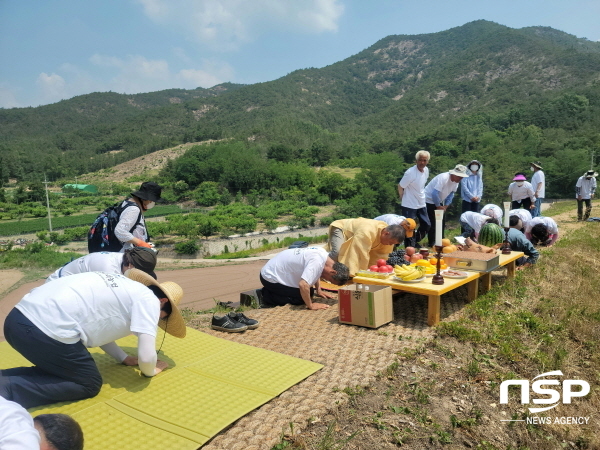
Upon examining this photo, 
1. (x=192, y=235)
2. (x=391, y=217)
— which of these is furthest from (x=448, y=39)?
(x=391, y=217)

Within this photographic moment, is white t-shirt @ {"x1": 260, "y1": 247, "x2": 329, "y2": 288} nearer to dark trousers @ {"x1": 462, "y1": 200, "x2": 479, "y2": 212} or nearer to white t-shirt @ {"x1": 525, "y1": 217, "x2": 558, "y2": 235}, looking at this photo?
dark trousers @ {"x1": 462, "y1": 200, "x2": 479, "y2": 212}

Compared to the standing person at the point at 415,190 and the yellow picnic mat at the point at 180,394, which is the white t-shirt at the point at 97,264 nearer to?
the yellow picnic mat at the point at 180,394

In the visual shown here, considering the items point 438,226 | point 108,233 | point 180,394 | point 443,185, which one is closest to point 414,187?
point 443,185

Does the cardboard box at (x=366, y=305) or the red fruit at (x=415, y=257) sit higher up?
the red fruit at (x=415, y=257)

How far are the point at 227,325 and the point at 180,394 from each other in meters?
1.39

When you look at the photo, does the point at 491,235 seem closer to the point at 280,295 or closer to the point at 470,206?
the point at 470,206

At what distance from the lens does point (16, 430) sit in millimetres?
1537

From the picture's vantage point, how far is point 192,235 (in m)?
28.2

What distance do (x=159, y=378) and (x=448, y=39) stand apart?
174811mm

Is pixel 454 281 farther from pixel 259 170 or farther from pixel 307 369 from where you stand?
pixel 259 170

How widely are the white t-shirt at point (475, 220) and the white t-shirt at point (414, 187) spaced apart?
0.69 meters

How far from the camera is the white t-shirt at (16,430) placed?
59.0 inches

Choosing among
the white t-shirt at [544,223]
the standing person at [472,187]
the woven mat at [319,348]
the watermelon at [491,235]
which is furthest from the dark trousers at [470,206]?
the woven mat at [319,348]

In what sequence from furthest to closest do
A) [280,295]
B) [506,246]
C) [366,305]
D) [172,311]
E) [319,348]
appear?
[506,246] < [280,295] < [366,305] < [319,348] < [172,311]
